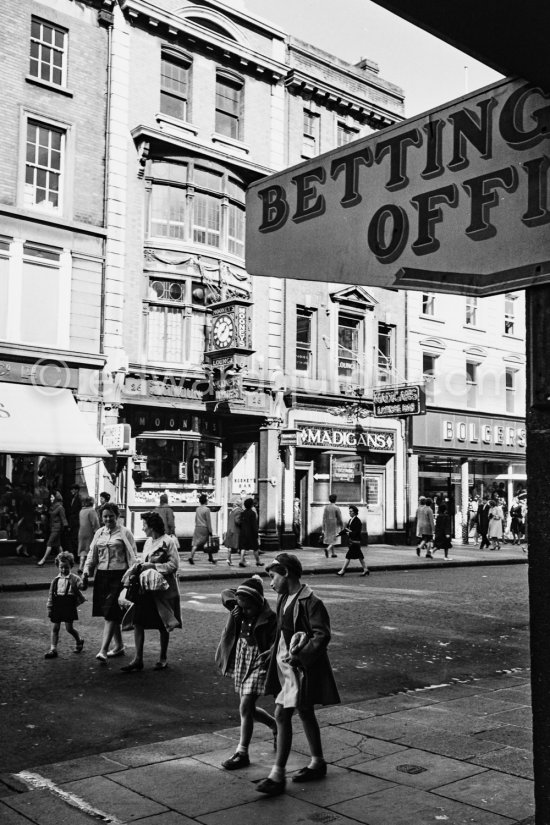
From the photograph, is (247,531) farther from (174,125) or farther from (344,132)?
(344,132)

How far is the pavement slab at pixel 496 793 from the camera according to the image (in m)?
4.93

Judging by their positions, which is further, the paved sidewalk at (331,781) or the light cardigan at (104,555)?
the light cardigan at (104,555)

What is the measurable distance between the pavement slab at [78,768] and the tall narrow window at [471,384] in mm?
28616

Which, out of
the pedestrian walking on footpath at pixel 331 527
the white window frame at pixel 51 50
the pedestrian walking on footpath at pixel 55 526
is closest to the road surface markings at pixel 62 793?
the pedestrian walking on footpath at pixel 55 526

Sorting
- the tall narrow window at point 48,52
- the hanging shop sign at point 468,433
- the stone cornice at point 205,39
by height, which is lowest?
the hanging shop sign at point 468,433

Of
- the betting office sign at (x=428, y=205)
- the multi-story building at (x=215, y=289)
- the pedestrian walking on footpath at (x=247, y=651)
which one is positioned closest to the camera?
the betting office sign at (x=428, y=205)

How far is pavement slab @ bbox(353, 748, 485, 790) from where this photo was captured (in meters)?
5.49

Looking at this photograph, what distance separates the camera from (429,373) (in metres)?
31.9

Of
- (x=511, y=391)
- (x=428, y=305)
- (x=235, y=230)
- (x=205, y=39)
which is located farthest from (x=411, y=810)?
(x=511, y=391)

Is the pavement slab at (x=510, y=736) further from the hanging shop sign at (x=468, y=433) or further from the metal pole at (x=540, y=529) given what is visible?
the hanging shop sign at (x=468, y=433)

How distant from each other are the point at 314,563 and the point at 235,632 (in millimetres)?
15972

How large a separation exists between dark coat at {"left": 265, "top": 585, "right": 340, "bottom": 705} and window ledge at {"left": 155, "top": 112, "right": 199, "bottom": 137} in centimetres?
2062

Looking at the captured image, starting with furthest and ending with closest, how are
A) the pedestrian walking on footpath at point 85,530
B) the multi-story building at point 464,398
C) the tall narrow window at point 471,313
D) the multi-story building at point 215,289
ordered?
1. the tall narrow window at point 471,313
2. the multi-story building at point 464,398
3. the multi-story building at point 215,289
4. the pedestrian walking on footpath at point 85,530

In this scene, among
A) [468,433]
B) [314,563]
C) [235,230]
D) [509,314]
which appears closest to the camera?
[314,563]
